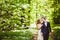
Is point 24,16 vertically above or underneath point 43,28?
above

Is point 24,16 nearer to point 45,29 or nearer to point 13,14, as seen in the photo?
point 13,14

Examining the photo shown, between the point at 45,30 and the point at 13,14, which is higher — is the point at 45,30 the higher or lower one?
the lower one

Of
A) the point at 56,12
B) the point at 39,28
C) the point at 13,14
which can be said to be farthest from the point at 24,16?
the point at 56,12

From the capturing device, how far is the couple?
78.7 inches

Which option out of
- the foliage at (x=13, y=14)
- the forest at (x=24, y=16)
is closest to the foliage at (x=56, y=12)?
the forest at (x=24, y=16)

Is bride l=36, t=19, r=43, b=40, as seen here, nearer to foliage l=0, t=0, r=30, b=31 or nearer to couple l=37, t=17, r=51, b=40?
couple l=37, t=17, r=51, b=40

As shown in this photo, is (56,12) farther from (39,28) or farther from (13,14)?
(13,14)

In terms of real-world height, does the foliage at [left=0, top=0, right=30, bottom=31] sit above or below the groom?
above

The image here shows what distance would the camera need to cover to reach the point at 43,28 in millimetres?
2016

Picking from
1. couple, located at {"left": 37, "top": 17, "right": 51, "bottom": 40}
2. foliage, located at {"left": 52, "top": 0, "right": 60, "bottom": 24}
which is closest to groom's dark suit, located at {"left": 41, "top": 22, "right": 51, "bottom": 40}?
couple, located at {"left": 37, "top": 17, "right": 51, "bottom": 40}

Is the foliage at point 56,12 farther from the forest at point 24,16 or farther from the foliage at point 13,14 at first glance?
the foliage at point 13,14

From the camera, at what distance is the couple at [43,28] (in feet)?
6.56

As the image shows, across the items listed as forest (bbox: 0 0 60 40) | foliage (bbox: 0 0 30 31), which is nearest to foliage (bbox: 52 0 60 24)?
forest (bbox: 0 0 60 40)

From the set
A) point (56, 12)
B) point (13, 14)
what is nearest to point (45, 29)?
point (56, 12)
